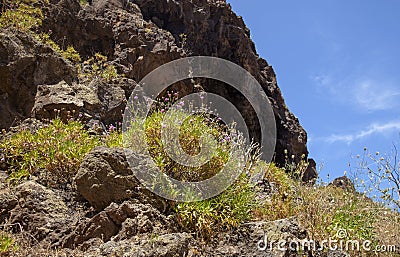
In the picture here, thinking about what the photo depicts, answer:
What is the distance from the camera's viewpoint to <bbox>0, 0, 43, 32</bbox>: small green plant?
808cm

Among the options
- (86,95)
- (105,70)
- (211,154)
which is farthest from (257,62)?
(211,154)

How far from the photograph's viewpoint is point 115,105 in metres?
8.35

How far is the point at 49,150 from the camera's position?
5809 mm

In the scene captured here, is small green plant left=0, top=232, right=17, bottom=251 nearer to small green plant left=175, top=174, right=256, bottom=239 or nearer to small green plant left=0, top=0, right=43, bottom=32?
small green plant left=175, top=174, right=256, bottom=239

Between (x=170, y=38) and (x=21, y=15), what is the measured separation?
13.8ft

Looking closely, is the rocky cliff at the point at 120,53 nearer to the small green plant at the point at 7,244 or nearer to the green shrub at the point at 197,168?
the green shrub at the point at 197,168

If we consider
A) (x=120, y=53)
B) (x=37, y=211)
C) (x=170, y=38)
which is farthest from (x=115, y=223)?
(x=170, y=38)

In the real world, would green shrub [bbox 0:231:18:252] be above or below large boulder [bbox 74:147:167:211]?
below

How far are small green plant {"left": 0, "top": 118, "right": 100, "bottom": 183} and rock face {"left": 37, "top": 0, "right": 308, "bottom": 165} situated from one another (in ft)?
12.4

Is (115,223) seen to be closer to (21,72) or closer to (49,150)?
(49,150)

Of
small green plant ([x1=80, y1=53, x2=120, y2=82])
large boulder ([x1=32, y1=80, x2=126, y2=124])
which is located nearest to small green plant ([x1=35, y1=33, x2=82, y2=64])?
small green plant ([x1=80, y1=53, x2=120, y2=82])

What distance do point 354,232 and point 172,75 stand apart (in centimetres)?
685

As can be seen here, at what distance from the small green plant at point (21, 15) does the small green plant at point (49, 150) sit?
2.84 m

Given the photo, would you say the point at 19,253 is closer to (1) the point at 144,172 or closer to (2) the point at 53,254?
(2) the point at 53,254
